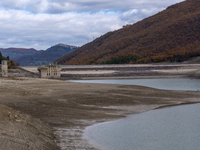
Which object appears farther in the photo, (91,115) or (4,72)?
(4,72)

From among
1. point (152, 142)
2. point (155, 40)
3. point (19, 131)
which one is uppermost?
point (155, 40)

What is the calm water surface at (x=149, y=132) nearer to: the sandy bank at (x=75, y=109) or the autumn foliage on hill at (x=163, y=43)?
the sandy bank at (x=75, y=109)

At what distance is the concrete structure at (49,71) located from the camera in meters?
64.7

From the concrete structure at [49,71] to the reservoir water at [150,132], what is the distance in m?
48.6

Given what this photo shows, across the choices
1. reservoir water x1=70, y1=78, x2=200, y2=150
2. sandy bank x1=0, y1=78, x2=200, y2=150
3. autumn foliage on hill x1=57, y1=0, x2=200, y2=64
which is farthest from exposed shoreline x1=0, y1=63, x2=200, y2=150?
autumn foliage on hill x1=57, y1=0, x2=200, y2=64

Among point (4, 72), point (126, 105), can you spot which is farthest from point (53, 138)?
point (4, 72)

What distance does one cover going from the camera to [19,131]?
10.0m

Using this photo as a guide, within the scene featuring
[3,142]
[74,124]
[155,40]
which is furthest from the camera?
[155,40]

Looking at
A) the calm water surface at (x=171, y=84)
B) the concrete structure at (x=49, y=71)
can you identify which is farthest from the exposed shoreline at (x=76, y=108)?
the concrete structure at (x=49, y=71)

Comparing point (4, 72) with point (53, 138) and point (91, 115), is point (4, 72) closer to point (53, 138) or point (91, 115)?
point (91, 115)

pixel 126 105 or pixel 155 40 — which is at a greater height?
pixel 155 40

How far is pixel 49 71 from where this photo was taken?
65688mm

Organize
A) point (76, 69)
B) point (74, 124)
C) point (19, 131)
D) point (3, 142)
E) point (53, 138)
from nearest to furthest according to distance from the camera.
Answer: point (3, 142) < point (19, 131) < point (53, 138) < point (74, 124) < point (76, 69)

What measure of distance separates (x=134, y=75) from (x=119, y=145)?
58419 millimetres
